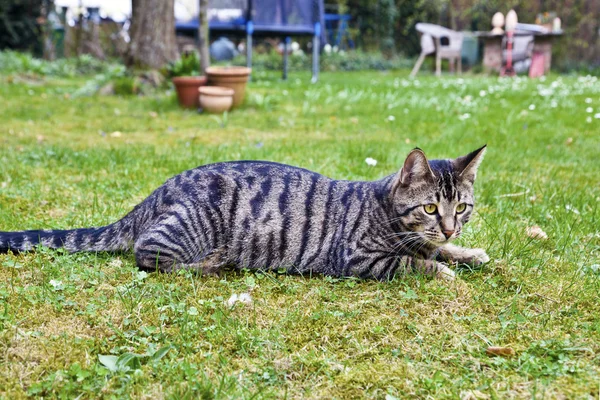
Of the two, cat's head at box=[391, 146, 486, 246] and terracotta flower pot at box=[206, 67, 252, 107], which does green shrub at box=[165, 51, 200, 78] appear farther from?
cat's head at box=[391, 146, 486, 246]

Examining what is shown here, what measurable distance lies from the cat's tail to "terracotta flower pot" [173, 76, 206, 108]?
525 cm

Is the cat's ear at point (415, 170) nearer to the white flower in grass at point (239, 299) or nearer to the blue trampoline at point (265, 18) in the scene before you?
the white flower in grass at point (239, 299)

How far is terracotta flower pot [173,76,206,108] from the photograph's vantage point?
26.3 feet

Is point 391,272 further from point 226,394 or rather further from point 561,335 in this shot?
point 226,394

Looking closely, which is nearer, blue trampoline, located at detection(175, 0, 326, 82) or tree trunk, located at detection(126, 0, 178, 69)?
tree trunk, located at detection(126, 0, 178, 69)

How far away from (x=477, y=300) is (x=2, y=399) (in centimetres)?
199

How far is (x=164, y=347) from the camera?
217 cm

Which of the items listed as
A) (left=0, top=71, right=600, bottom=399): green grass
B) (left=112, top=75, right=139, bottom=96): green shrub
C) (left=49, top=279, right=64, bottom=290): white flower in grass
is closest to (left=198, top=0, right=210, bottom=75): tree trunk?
(left=112, top=75, right=139, bottom=96): green shrub

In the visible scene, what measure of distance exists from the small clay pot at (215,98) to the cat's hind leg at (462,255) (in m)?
5.34

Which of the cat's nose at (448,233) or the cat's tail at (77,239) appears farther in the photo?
the cat's tail at (77,239)

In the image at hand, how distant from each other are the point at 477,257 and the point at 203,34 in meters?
6.72

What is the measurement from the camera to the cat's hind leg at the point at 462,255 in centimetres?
298

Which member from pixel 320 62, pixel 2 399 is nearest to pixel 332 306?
pixel 2 399

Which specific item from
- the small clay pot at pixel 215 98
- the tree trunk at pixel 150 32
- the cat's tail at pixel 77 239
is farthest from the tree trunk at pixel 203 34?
the cat's tail at pixel 77 239
